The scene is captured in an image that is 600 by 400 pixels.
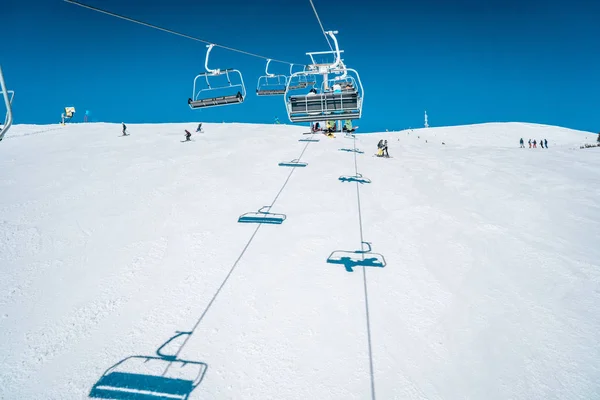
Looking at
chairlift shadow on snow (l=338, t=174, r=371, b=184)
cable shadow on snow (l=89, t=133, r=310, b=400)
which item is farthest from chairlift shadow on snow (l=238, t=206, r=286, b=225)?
chairlift shadow on snow (l=338, t=174, r=371, b=184)

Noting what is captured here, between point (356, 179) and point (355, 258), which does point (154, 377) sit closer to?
point (355, 258)

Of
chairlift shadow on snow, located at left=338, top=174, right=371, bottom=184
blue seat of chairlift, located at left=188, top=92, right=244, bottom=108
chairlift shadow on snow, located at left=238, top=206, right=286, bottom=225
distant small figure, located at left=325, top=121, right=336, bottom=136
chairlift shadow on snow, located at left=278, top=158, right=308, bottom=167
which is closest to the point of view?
blue seat of chairlift, located at left=188, top=92, right=244, bottom=108

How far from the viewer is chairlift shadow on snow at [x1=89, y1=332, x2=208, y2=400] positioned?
15.0 feet

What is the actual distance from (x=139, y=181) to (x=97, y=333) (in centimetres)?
978

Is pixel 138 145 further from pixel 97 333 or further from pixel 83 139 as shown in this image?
pixel 97 333

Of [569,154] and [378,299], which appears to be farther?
[569,154]

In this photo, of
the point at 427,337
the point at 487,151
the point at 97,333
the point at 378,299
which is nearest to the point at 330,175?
the point at 378,299

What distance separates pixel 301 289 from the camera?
677cm

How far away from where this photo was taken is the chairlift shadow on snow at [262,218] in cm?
964

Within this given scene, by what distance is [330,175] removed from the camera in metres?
14.7

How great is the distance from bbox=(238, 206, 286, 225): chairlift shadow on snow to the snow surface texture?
0.24m

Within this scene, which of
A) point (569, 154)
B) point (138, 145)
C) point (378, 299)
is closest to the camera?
point (378, 299)

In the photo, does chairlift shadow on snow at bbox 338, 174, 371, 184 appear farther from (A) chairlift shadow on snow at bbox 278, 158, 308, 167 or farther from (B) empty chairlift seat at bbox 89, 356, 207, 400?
(B) empty chairlift seat at bbox 89, 356, 207, 400

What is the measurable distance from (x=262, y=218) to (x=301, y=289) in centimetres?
375
